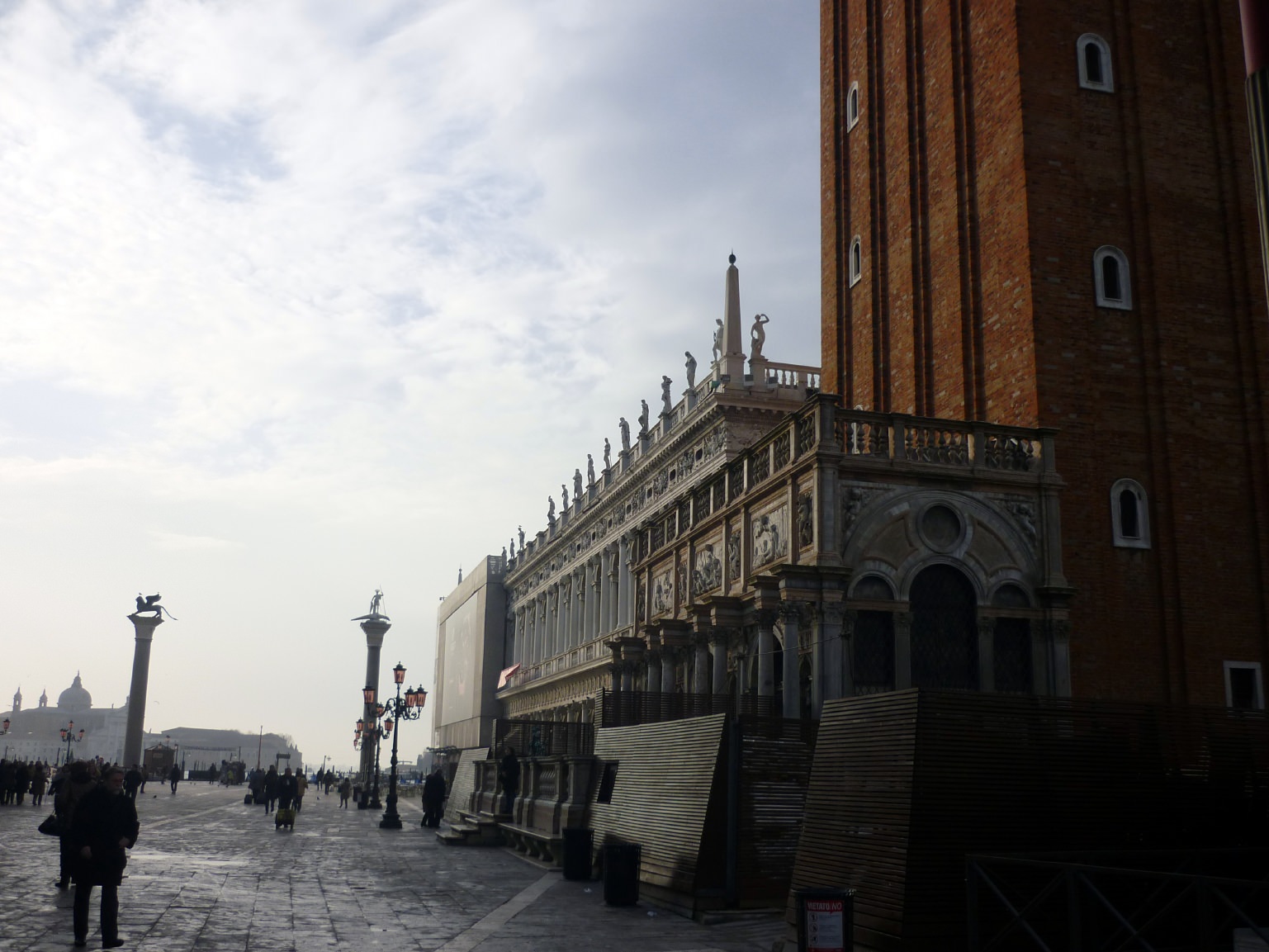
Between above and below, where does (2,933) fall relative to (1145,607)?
below

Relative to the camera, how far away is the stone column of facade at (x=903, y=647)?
68.8 feet

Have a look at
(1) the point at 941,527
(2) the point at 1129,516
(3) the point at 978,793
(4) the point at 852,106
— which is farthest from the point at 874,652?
(4) the point at 852,106

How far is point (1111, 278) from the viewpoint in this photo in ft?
85.5

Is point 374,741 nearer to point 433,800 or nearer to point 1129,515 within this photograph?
point 433,800

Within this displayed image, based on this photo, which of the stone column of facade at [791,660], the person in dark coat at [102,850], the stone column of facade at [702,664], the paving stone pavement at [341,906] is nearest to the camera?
the person in dark coat at [102,850]

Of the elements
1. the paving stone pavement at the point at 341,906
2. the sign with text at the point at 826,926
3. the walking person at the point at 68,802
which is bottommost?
the paving stone pavement at the point at 341,906

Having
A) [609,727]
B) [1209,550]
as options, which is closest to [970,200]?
[1209,550]

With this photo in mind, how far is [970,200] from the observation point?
2820cm

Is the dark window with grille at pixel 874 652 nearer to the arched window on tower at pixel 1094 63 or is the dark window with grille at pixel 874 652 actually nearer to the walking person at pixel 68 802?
the walking person at pixel 68 802

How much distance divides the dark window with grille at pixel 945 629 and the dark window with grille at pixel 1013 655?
455mm

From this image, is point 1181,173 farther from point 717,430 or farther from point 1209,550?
point 717,430

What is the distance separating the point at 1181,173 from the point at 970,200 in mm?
4379

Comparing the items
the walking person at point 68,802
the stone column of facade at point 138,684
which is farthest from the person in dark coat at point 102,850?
the stone column of facade at point 138,684

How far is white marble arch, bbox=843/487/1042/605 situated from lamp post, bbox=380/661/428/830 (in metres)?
22.2
